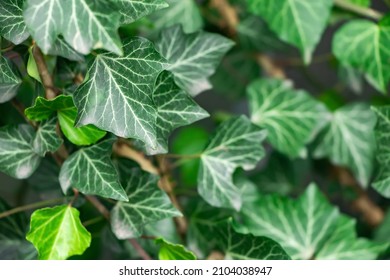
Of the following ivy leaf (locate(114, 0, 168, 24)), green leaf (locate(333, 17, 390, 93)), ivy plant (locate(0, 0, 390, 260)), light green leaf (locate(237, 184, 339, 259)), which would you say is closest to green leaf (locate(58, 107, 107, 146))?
ivy plant (locate(0, 0, 390, 260))

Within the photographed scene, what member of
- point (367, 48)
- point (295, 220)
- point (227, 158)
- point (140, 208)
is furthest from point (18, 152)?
point (367, 48)

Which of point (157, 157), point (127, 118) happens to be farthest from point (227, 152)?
point (127, 118)

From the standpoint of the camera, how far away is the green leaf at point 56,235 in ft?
1.94

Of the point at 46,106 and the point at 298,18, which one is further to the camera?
the point at 298,18

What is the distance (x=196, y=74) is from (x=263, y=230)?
23 centimetres

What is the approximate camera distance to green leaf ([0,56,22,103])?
0.58 m

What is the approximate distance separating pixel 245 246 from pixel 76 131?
0.24 metres

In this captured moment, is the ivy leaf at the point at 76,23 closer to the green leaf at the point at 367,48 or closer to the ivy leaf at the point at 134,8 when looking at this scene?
the ivy leaf at the point at 134,8

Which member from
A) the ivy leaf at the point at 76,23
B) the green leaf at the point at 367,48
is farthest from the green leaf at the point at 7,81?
the green leaf at the point at 367,48

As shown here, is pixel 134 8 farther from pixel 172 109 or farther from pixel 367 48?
pixel 367 48

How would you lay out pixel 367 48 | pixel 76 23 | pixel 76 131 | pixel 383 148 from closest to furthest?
pixel 76 23
pixel 76 131
pixel 383 148
pixel 367 48

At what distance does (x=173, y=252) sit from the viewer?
25.1 inches

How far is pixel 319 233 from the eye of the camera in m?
0.78

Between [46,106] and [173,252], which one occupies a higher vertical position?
[46,106]
